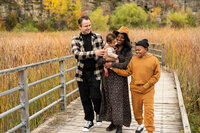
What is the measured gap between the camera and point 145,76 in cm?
312

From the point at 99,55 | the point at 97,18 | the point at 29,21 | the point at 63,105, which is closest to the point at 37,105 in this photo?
the point at 63,105

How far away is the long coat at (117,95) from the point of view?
129 inches

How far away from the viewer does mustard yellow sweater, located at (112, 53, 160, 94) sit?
121 inches

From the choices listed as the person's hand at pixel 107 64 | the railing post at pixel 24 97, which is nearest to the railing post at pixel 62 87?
the railing post at pixel 24 97

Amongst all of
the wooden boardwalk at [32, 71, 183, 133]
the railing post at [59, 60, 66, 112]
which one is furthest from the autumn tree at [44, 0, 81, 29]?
the railing post at [59, 60, 66, 112]

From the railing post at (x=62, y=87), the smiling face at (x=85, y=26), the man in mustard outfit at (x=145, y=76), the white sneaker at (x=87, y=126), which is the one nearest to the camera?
the man in mustard outfit at (x=145, y=76)

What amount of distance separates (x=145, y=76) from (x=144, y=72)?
0.05 metres

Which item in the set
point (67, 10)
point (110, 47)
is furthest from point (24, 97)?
point (67, 10)

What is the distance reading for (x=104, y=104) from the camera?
136 inches

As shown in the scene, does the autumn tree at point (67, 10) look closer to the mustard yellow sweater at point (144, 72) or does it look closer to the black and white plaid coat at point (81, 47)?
the black and white plaid coat at point (81, 47)

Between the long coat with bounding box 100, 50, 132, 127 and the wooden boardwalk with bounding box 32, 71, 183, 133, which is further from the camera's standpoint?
the wooden boardwalk with bounding box 32, 71, 183, 133

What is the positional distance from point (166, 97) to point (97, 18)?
96.4 ft

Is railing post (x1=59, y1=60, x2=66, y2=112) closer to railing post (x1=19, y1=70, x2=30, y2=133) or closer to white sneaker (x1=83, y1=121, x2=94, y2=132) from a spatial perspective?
white sneaker (x1=83, y1=121, x2=94, y2=132)

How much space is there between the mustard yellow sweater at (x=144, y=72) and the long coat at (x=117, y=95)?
0.11 m
